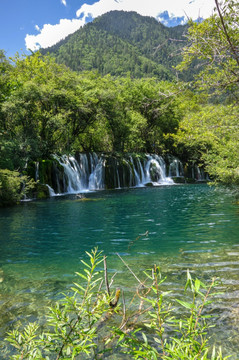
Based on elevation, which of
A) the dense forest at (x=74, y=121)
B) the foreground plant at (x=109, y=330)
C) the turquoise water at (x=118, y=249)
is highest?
the dense forest at (x=74, y=121)

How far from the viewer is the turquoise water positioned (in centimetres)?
443

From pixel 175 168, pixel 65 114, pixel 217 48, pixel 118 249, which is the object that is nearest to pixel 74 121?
pixel 65 114

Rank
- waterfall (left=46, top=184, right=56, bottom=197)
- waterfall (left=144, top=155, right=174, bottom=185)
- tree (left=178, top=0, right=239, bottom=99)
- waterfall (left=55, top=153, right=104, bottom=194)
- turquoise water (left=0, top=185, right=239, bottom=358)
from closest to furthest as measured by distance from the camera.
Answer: tree (left=178, top=0, right=239, bottom=99) → turquoise water (left=0, top=185, right=239, bottom=358) → waterfall (left=46, top=184, right=56, bottom=197) → waterfall (left=55, top=153, right=104, bottom=194) → waterfall (left=144, top=155, right=174, bottom=185)

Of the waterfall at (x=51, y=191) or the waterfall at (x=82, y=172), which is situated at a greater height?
the waterfall at (x=82, y=172)

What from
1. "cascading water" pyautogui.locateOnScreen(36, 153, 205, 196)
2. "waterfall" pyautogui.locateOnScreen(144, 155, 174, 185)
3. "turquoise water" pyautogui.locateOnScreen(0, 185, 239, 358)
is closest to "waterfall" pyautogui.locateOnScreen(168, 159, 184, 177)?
"cascading water" pyautogui.locateOnScreen(36, 153, 205, 196)

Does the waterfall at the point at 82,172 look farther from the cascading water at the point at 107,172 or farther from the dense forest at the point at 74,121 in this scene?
the dense forest at the point at 74,121

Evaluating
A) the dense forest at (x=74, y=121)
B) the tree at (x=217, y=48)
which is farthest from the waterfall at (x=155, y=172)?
the tree at (x=217, y=48)

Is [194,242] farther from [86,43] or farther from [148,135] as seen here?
[86,43]

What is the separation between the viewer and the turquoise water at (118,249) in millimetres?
4434

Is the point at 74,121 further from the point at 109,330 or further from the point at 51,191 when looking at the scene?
Answer: the point at 109,330

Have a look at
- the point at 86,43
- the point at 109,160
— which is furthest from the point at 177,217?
the point at 86,43

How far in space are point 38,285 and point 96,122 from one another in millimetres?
35979

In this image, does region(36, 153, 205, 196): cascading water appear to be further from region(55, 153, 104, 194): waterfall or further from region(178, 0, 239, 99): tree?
region(178, 0, 239, 99): tree

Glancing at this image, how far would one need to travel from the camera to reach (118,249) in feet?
26.3
